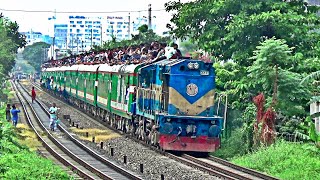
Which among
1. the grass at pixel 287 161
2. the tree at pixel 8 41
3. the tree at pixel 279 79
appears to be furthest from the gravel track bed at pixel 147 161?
the tree at pixel 8 41

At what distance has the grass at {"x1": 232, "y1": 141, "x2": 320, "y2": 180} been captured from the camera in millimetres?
18641

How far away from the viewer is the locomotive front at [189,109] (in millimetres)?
22922

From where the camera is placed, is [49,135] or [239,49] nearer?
[239,49]

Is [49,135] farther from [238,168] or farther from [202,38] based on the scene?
[238,168]

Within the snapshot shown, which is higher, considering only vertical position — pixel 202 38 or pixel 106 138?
pixel 202 38

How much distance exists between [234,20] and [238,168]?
29.3ft

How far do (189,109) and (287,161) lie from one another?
4393mm

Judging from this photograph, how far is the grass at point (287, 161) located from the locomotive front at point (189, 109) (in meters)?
1.44

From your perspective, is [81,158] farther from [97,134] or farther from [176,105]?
[97,134]

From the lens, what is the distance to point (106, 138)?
29969 mm

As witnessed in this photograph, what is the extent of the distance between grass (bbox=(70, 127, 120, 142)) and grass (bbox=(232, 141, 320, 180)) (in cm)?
919

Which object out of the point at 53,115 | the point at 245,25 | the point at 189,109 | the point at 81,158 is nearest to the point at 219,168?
the point at 189,109

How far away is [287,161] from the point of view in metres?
19.9

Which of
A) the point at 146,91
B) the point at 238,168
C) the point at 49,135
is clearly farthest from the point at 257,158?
the point at 49,135
